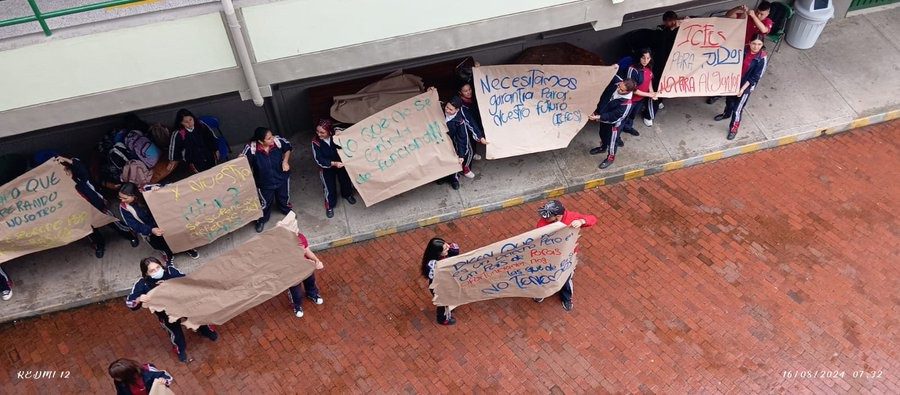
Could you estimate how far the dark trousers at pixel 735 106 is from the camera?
945 cm

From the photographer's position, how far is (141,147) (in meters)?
8.75

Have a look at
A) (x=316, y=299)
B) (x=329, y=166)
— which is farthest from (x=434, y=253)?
(x=329, y=166)

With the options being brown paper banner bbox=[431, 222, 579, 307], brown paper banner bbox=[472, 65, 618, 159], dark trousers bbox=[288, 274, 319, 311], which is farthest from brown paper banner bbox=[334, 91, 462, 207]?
brown paper banner bbox=[431, 222, 579, 307]

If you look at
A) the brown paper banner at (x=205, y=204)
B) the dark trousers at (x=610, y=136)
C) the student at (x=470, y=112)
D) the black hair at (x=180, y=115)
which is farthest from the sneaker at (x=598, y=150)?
the black hair at (x=180, y=115)

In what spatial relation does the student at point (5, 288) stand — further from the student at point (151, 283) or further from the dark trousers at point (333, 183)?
the dark trousers at point (333, 183)

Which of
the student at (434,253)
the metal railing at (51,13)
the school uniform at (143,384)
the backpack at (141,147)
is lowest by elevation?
the school uniform at (143,384)

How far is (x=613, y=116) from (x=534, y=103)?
102 cm

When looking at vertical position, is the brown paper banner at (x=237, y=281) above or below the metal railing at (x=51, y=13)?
below

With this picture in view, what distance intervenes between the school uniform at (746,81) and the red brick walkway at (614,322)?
100 cm

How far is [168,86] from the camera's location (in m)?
7.22

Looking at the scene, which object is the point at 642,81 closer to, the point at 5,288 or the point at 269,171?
the point at 269,171

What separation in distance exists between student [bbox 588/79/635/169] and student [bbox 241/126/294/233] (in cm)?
394

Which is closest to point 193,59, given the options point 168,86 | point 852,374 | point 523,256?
point 168,86

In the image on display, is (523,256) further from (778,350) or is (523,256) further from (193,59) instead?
(193,59)
